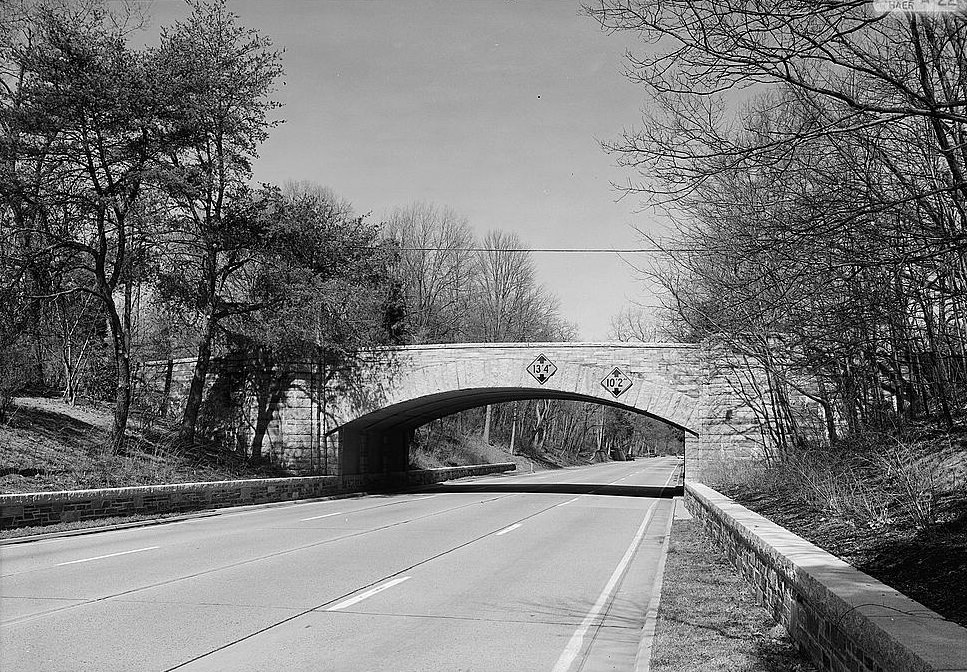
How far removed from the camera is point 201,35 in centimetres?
2592

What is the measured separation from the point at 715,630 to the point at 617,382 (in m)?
22.9

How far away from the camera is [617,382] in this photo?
1186 inches

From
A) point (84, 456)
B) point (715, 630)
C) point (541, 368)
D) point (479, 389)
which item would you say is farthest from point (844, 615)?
point (479, 389)

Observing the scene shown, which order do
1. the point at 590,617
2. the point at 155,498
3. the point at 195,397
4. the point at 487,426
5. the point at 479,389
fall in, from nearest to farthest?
1. the point at 590,617
2. the point at 155,498
3. the point at 195,397
4. the point at 479,389
5. the point at 487,426

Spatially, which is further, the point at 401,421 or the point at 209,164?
the point at 401,421

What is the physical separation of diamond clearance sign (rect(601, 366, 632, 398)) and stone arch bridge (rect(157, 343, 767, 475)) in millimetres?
34

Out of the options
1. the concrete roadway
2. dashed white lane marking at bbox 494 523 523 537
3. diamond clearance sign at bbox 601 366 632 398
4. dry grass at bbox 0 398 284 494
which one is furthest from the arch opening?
the concrete roadway

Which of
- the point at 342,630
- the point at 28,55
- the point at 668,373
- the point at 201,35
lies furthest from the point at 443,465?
the point at 342,630

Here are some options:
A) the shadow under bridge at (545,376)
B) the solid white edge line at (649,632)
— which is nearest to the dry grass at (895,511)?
the solid white edge line at (649,632)

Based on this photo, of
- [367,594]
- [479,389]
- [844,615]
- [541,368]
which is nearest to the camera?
[844,615]

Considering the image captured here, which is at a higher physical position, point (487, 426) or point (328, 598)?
point (487, 426)

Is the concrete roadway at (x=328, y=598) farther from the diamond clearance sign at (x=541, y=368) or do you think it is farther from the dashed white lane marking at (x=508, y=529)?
the diamond clearance sign at (x=541, y=368)

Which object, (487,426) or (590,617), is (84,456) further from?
(487,426)

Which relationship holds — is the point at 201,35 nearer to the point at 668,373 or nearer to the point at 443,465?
the point at 668,373
